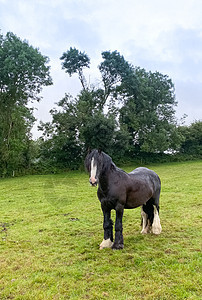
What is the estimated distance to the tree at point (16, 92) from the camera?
61.9 feet

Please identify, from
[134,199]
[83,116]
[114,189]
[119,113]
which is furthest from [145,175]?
[119,113]

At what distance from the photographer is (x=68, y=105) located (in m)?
23.0

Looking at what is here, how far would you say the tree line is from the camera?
19.5m

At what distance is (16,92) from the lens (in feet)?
66.4

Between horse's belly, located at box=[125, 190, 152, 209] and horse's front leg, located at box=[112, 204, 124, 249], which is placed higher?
horse's belly, located at box=[125, 190, 152, 209]

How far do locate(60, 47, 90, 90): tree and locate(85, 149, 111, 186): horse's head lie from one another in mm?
24114

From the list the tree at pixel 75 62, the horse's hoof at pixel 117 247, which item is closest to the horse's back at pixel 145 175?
the horse's hoof at pixel 117 247

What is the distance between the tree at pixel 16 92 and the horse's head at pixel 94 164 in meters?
16.5

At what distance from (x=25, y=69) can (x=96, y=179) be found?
1807cm

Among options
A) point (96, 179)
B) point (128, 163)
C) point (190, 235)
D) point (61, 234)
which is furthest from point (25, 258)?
point (128, 163)

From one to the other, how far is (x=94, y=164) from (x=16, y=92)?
62.0 ft

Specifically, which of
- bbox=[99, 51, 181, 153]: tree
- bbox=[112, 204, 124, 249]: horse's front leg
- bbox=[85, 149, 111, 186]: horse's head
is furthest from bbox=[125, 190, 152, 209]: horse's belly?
bbox=[99, 51, 181, 153]: tree

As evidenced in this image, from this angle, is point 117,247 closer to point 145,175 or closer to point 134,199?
point 134,199

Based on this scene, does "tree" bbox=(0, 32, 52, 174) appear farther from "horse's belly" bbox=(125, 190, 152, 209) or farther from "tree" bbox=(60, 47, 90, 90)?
"horse's belly" bbox=(125, 190, 152, 209)
